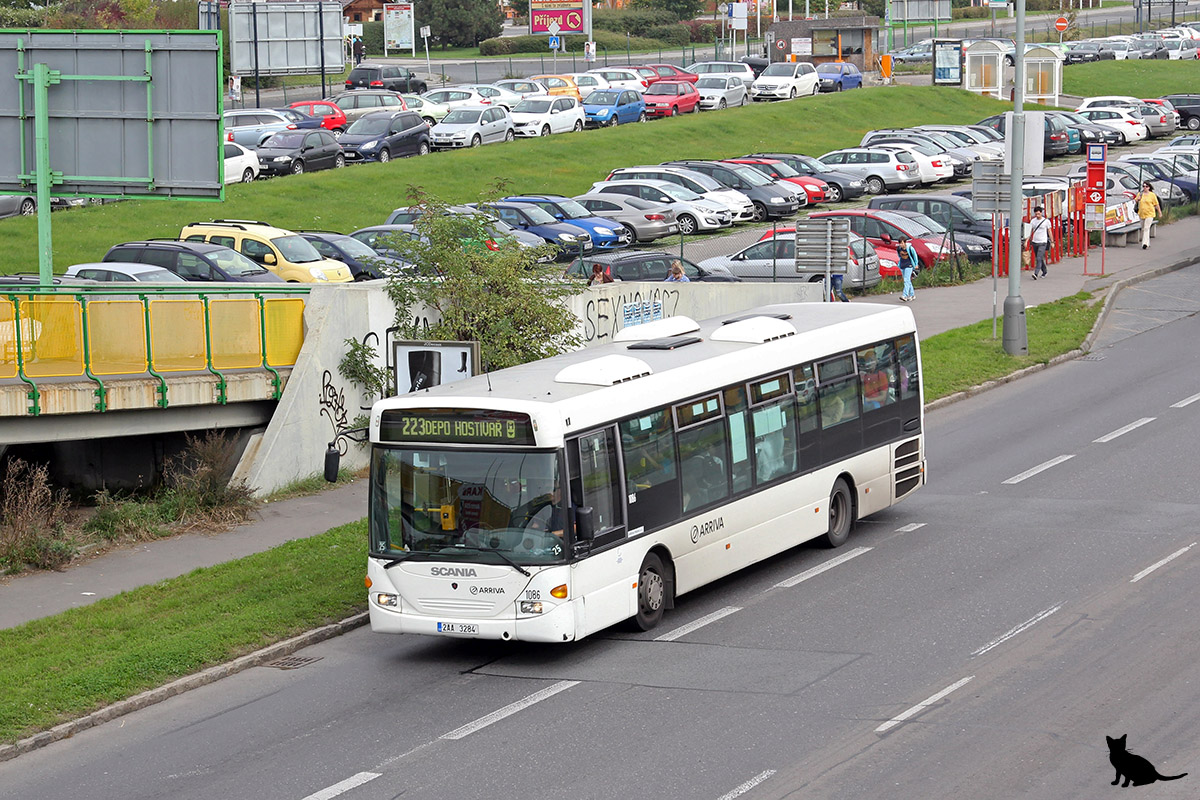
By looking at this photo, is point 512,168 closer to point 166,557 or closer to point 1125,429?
point 1125,429

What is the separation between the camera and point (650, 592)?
47.2ft

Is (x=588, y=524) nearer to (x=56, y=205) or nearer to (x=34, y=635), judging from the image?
(x=34, y=635)

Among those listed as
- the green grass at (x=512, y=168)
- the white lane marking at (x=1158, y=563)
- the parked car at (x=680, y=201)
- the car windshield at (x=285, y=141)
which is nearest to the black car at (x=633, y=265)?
the green grass at (x=512, y=168)

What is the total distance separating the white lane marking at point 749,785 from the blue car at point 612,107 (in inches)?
2104

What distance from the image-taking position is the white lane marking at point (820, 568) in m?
16.0

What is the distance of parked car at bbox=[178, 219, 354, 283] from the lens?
101 ft

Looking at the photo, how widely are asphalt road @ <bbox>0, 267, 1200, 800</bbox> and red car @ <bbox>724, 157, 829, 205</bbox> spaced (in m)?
30.7

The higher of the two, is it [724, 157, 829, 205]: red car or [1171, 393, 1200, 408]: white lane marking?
[724, 157, 829, 205]: red car

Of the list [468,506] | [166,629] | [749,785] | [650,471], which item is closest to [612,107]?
[650,471]

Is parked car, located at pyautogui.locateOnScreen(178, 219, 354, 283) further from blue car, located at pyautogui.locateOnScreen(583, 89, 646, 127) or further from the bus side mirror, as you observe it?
blue car, located at pyautogui.locateOnScreen(583, 89, 646, 127)

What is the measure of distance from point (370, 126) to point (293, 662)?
40388 millimetres

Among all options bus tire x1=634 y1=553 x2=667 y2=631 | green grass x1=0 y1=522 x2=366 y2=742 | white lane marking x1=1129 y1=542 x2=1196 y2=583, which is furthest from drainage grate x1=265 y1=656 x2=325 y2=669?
white lane marking x1=1129 y1=542 x2=1196 y2=583

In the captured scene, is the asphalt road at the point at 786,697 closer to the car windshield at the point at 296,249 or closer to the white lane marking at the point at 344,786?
the white lane marking at the point at 344,786

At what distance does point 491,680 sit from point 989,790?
467cm
